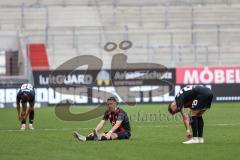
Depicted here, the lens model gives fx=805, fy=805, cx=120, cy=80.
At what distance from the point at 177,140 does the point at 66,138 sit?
10.2 feet

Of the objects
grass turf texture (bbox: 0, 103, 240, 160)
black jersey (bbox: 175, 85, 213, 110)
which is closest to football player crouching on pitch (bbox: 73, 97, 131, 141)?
grass turf texture (bbox: 0, 103, 240, 160)

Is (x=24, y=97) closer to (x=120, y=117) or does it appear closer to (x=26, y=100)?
(x=26, y=100)

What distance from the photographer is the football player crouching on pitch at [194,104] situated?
1967cm

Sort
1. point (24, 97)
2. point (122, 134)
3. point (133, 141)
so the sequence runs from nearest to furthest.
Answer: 1. point (133, 141)
2. point (122, 134)
3. point (24, 97)

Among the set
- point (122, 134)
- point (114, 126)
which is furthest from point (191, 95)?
point (122, 134)

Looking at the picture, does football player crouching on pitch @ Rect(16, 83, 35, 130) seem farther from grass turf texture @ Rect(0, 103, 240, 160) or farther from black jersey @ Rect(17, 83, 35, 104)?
grass turf texture @ Rect(0, 103, 240, 160)

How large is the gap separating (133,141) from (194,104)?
6.28 ft

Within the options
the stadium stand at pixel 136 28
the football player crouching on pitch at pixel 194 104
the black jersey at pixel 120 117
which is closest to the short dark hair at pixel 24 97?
the black jersey at pixel 120 117

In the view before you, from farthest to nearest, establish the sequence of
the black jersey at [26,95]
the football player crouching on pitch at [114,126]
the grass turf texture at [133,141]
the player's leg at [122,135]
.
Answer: the black jersey at [26,95]
the player's leg at [122,135]
the football player crouching on pitch at [114,126]
the grass turf texture at [133,141]

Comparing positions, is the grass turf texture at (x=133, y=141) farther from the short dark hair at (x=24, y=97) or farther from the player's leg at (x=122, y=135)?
the short dark hair at (x=24, y=97)

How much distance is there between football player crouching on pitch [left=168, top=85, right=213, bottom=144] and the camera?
19.7m

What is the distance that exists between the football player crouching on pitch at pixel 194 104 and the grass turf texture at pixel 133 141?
15.8 inches

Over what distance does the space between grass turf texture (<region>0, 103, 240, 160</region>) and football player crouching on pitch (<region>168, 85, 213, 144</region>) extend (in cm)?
40

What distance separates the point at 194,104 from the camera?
64.6ft
